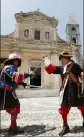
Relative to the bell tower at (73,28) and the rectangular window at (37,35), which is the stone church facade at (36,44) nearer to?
the rectangular window at (37,35)

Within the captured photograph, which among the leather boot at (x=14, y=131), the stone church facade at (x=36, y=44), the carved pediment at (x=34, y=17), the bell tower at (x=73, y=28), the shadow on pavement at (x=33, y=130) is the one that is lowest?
the shadow on pavement at (x=33, y=130)

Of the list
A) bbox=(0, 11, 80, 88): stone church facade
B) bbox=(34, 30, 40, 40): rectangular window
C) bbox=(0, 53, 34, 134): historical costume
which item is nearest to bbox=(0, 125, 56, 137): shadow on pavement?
bbox=(0, 53, 34, 134): historical costume

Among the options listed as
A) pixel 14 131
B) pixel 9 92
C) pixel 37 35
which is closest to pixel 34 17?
pixel 37 35

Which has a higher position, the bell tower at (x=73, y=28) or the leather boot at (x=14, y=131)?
the bell tower at (x=73, y=28)

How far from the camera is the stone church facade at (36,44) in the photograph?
20.0 meters

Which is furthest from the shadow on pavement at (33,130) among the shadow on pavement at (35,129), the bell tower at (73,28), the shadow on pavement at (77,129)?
the bell tower at (73,28)

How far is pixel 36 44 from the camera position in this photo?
20.3m

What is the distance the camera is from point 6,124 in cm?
460

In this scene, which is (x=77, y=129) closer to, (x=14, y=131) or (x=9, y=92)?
(x=14, y=131)

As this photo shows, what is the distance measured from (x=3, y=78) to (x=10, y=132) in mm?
889

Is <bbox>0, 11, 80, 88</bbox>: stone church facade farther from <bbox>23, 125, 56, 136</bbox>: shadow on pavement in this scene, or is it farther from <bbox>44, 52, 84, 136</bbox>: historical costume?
<bbox>44, 52, 84, 136</bbox>: historical costume

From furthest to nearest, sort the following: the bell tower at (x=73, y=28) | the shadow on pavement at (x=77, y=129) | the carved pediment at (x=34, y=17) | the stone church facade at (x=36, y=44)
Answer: the bell tower at (x=73, y=28)
the carved pediment at (x=34, y=17)
the stone church facade at (x=36, y=44)
the shadow on pavement at (x=77, y=129)

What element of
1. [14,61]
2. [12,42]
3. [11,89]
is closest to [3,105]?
[11,89]

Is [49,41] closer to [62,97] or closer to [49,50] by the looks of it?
[49,50]
